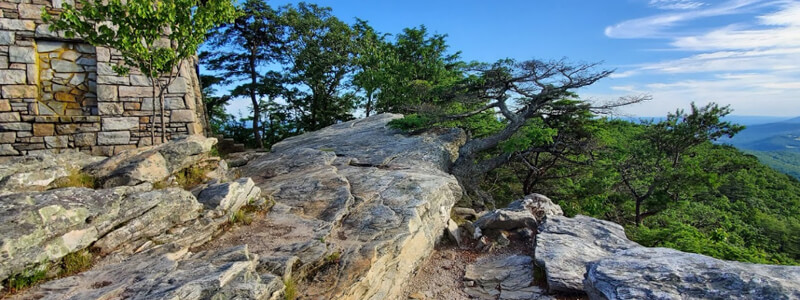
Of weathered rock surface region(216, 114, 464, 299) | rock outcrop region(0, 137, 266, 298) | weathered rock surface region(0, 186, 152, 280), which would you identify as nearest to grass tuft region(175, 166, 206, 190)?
rock outcrop region(0, 137, 266, 298)

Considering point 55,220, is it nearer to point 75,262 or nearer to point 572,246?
point 75,262

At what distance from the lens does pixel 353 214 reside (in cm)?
569

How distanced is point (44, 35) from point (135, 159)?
6.03 meters

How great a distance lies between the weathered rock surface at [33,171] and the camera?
14.0ft

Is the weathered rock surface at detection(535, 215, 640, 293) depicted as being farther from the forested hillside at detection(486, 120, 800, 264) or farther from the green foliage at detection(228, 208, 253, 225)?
the forested hillside at detection(486, 120, 800, 264)

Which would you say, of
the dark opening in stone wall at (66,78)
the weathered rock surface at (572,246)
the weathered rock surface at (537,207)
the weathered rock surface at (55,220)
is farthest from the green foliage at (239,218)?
the dark opening in stone wall at (66,78)

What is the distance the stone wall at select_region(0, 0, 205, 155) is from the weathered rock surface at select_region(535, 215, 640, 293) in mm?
8692

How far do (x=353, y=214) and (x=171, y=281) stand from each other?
9.12 ft

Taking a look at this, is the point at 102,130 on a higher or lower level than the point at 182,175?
higher

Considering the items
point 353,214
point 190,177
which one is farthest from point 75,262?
point 353,214

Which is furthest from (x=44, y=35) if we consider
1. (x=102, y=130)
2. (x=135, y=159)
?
(x=135, y=159)

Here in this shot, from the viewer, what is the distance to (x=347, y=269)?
168 inches

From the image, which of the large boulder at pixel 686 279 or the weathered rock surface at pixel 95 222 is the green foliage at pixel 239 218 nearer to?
the weathered rock surface at pixel 95 222

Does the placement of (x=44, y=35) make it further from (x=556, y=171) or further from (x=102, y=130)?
(x=556, y=171)
